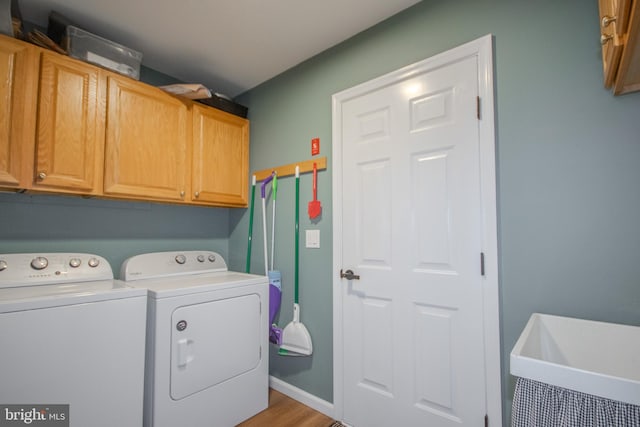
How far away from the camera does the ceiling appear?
169 cm

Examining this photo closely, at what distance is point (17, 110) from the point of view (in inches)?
60.0

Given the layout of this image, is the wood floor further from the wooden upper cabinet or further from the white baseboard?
the wooden upper cabinet

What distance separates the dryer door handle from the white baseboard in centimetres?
88

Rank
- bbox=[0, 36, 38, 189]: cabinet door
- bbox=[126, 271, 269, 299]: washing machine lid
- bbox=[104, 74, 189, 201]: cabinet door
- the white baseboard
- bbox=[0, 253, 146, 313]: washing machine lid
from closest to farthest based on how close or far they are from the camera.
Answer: bbox=[0, 253, 146, 313]: washing machine lid → bbox=[0, 36, 38, 189]: cabinet door → bbox=[126, 271, 269, 299]: washing machine lid → bbox=[104, 74, 189, 201]: cabinet door → the white baseboard

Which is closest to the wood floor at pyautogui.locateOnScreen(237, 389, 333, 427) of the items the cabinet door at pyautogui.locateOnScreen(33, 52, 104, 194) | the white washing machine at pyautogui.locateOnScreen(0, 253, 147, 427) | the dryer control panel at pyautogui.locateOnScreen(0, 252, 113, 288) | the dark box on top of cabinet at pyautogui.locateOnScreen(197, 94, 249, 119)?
the white washing machine at pyautogui.locateOnScreen(0, 253, 147, 427)

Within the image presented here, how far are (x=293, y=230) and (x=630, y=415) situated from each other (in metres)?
1.88

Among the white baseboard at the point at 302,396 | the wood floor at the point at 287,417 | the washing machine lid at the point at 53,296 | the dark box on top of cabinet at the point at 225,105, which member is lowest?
the wood floor at the point at 287,417

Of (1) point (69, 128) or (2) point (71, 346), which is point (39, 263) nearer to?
(2) point (71, 346)

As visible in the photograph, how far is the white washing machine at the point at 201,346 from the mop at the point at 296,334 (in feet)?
0.55

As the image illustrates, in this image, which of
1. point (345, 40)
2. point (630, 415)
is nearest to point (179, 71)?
point (345, 40)

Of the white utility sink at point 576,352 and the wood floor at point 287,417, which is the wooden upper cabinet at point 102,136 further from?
the white utility sink at point 576,352

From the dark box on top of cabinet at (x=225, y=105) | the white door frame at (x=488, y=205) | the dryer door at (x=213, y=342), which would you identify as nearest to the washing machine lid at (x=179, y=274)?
the dryer door at (x=213, y=342)

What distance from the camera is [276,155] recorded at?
2430 mm

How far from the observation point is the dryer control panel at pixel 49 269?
156 cm
